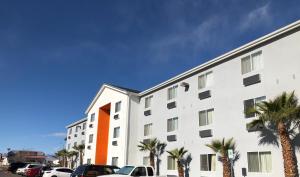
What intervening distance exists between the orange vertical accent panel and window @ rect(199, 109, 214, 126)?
16.7 meters

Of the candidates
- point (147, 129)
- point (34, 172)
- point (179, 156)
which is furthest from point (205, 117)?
point (34, 172)

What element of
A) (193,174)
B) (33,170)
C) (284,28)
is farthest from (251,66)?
(33,170)

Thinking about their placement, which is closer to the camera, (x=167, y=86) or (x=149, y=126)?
(x=167, y=86)

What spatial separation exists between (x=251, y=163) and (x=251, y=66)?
20.0ft

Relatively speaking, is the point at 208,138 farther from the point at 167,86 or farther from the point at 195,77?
the point at 167,86

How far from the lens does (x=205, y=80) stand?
977 inches

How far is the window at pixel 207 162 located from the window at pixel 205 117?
7.75ft

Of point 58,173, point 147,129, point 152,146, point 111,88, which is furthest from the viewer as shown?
point 111,88

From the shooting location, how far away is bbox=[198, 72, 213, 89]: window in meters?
24.3

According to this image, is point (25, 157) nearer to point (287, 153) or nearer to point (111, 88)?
point (111, 88)

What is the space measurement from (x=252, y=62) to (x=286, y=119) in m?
5.10

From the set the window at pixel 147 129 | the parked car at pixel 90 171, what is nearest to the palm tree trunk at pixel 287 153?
the parked car at pixel 90 171

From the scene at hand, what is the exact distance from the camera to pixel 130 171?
18797 mm

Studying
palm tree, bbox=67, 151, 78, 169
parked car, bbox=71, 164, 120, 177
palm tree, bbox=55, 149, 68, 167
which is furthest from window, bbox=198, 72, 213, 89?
palm tree, bbox=55, 149, 68, 167
